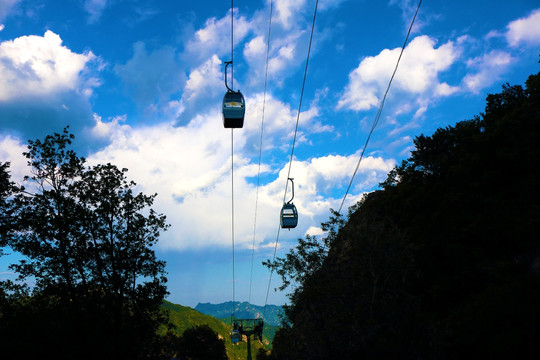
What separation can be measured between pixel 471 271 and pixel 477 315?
8.39 meters

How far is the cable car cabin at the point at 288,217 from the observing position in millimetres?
30281

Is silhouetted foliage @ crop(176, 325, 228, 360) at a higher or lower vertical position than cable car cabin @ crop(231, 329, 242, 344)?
lower

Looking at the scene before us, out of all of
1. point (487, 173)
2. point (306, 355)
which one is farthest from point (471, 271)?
point (306, 355)

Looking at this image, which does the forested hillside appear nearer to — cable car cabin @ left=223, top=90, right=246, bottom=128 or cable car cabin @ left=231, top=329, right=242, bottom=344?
cable car cabin @ left=223, top=90, right=246, bottom=128

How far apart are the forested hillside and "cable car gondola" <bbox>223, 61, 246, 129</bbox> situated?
8.71 metres

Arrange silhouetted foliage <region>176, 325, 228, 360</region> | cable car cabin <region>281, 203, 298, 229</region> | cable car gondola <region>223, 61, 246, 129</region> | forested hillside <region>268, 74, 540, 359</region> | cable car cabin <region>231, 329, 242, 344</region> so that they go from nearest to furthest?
1. forested hillside <region>268, 74, 540, 359</region>
2. cable car gondola <region>223, 61, 246, 129</region>
3. cable car cabin <region>281, 203, 298, 229</region>
4. cable car cabin <region>231, 329, 242, 344</region>
5. silhouetted foliage <region>176, 325, 228, 360</region>

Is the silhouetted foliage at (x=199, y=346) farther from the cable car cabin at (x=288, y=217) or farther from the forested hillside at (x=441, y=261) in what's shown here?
the cable car cabin at (x=288, y=217)

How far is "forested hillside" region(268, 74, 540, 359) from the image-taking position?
15750mm

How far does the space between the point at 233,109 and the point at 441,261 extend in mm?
23480

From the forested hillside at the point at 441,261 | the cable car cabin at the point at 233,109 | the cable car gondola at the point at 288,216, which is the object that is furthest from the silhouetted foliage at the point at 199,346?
the cable car cabin at the point at 233,109

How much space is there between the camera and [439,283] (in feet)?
97.1

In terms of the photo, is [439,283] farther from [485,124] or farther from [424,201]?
[485,124]

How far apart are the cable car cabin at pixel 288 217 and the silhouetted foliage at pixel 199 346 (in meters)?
58.0

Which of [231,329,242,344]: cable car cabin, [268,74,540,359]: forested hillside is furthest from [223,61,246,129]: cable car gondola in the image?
[231,329,242,344]: cable car cabin
